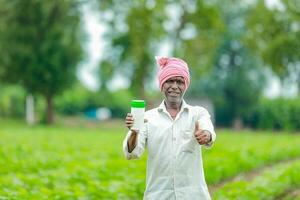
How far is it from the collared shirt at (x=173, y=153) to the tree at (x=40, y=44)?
35575mm

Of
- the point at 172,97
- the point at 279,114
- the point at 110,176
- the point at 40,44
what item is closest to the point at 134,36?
the point at 40,44

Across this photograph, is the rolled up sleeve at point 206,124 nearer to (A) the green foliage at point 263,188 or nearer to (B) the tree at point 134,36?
(A) the green foliage at point 263,188

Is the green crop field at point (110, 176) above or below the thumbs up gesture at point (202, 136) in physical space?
above

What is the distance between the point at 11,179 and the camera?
10391 millimetres

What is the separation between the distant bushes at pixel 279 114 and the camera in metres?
50.4

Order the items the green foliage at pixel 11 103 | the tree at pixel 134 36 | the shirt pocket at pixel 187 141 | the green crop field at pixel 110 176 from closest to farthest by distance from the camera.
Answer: the shirt pocket at pixel 187 141 < the green crop field at pixel 110 176 < the tree at pixel 134 36 < the green foliage at pixel 11 103

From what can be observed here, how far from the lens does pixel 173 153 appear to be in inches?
191

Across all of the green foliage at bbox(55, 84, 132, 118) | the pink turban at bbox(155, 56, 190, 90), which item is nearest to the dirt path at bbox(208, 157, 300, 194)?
the pink turban at bbox(155, 56, 190, 90)

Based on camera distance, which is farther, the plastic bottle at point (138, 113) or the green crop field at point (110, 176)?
the green crop field at point (110, 176)

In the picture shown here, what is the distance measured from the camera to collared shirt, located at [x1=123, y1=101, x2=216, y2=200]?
4.85 m

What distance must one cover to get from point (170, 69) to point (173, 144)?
54cm

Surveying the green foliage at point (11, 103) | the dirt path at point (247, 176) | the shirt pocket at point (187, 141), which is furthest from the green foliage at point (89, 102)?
Result: the shirt pocket at point (187, 141)

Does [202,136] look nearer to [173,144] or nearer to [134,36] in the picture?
[173,144]

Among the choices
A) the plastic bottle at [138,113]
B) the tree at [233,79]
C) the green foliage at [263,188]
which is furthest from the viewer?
the tree at [233,79]
